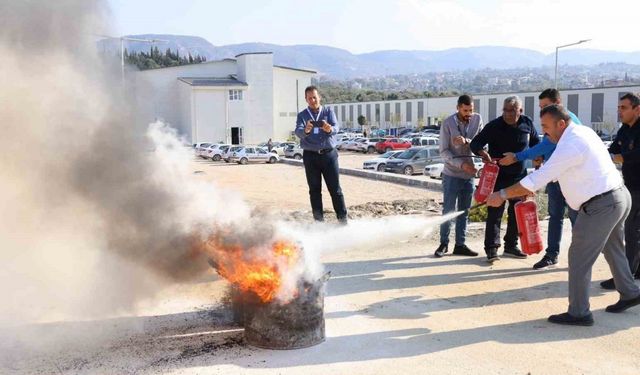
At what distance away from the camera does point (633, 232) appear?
6016 millimetres

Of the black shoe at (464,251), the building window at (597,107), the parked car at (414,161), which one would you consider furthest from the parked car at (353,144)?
the black shoe at (464,251)

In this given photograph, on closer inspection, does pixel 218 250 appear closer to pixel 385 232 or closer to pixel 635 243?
pixel 385 232

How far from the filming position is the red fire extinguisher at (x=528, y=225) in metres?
6.59

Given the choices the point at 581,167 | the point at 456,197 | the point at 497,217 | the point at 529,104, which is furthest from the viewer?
the point at 529,104

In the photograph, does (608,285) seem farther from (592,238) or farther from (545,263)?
(592,238)

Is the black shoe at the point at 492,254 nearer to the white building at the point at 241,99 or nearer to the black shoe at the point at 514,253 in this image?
the black shoe at the point at 514,253

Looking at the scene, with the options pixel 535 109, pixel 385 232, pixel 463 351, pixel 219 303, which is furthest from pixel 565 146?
pixel 535 109

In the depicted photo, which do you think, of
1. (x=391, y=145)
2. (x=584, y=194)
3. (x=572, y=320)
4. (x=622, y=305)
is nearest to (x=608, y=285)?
(x=622, y=305)

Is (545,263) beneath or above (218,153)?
above

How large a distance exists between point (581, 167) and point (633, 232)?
63.8 inches

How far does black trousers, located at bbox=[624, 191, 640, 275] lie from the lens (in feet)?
19.5

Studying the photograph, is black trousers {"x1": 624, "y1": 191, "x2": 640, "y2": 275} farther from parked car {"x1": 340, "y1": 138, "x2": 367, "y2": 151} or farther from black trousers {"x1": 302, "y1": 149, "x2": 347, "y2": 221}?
parked car {"x1": 340, "y1": 138, "x2": 367, "y2": 151}

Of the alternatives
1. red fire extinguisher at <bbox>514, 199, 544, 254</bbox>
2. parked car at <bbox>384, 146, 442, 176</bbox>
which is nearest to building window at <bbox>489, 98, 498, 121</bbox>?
parked car at <bbox>384, 146, 442, 176</bbox>

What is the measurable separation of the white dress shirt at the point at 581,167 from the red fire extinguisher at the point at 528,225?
1530 millimetres
